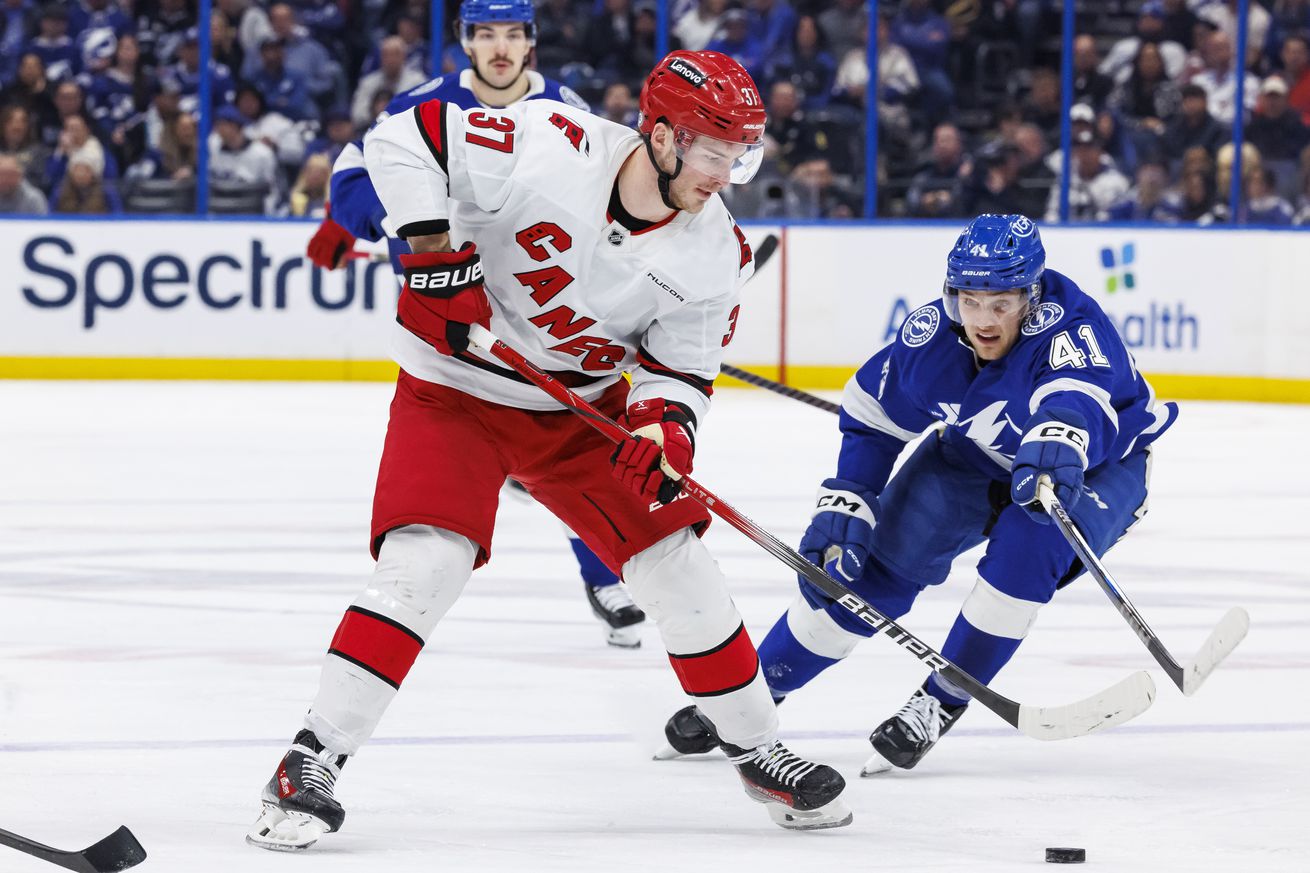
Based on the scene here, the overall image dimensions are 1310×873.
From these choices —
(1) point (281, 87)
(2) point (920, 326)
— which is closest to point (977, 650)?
(2) point (920, 326)

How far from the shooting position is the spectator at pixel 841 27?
31.9 feet

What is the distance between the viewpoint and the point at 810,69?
975cm

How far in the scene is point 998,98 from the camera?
9.87 m

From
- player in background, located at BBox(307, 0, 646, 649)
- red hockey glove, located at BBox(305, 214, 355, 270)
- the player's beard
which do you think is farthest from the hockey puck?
red hockey glove, located at BBox(305, 214, 355, 270)

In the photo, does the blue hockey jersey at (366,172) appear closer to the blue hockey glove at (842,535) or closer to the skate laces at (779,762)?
the blue hockey glove at (842,535)

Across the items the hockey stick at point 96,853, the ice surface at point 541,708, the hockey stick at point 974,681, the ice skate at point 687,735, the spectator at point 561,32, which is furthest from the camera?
the spectator at point 561,32

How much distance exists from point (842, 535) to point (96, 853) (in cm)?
123

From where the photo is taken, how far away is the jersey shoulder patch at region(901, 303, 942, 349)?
10.7 feet

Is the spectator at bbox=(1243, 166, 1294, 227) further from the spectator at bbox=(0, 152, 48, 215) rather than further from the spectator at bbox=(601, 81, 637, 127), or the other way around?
the spectator at bbox=(0, 152, 48, 215)

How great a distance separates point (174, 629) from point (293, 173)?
564 cm

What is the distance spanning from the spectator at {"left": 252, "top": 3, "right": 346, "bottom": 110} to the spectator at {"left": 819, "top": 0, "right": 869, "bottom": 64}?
221cm

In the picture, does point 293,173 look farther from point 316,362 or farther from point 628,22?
point 628,22

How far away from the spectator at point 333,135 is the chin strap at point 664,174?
695cm

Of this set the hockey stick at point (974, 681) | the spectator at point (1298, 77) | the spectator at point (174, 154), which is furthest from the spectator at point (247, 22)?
the hockey stick at point (974, 681)
